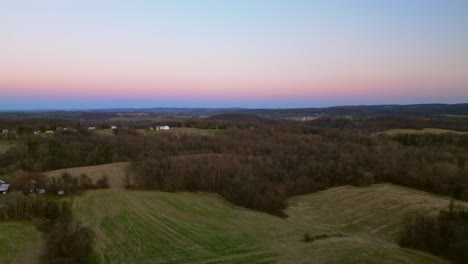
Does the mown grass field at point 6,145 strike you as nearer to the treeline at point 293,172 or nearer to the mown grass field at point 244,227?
the treeline at point 293,172

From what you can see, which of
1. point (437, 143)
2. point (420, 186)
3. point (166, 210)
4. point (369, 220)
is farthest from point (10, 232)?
point (437, 143)

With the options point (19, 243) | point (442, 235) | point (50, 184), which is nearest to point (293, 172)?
point (442, 235)

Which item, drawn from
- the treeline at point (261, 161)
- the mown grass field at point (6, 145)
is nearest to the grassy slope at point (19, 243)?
the treeline at point (261, 161)

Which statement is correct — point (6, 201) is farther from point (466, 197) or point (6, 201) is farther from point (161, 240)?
point (466, 197)

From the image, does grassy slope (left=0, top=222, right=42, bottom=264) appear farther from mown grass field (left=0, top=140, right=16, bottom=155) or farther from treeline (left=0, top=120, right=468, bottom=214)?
mown grass field (left=0, top=140, right=16, bottom=155)

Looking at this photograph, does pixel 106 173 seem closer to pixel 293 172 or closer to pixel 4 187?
pixel 4 187
